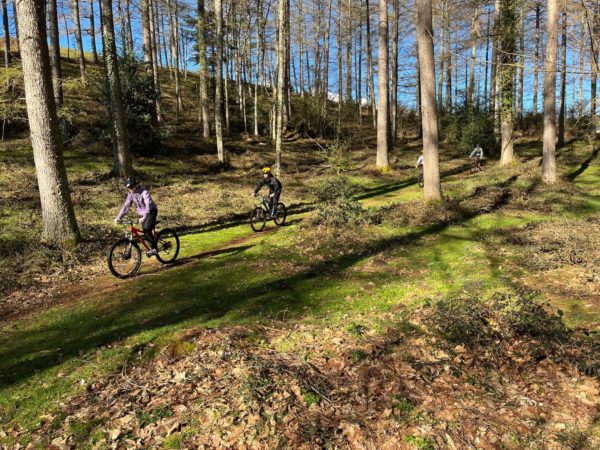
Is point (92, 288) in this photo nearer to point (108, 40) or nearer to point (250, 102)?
point (108, 40)

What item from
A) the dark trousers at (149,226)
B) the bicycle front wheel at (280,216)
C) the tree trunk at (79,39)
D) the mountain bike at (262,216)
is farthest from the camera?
the tree trunk at (79,39)

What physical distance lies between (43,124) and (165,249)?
4636 millimetres

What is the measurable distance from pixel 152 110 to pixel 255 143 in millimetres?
10098

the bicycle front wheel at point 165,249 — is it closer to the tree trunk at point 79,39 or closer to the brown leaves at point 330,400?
the brown leaves at point 330,400

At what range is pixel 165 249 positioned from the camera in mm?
10930

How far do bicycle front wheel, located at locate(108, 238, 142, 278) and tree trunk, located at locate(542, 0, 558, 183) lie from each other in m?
17.6

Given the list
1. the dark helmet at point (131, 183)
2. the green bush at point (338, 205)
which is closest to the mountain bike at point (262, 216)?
the green bush at point (338, 205)

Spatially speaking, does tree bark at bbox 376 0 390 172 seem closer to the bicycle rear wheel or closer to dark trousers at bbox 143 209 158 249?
the bicycle rear wheel

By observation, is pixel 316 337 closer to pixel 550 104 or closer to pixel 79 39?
pixel 550 104

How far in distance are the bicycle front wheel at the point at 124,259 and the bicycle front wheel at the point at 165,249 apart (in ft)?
1.93

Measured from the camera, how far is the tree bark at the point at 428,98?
49.1 ft

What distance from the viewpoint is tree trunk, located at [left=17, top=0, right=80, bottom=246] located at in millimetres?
10594

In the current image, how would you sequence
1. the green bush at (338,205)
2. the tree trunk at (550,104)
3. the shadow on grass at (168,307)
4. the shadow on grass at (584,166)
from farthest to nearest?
the shadow on grass at (584,166) → the tree trunk at (550,104) → the green bush at (338,205) → the shadow on grass at (168,307)

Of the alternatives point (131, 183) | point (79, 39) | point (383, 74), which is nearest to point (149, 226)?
point (131, 183)
